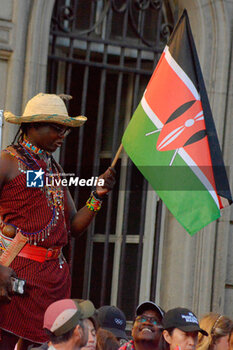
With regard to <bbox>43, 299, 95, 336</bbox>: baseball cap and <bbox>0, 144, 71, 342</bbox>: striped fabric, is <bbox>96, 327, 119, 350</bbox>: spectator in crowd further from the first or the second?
<bbox>43, 299, 95, 336</bbox>: baseball cap

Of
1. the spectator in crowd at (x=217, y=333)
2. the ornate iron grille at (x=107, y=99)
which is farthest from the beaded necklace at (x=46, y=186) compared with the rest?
the ornate iron grille at (x=107, y=99)

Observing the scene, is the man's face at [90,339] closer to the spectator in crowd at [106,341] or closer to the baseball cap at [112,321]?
the spectator in crowd at [106,341]

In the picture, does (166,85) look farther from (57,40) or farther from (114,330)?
(57,40)

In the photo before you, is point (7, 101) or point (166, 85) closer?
point (166, 85)

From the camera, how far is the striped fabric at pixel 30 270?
515 cm

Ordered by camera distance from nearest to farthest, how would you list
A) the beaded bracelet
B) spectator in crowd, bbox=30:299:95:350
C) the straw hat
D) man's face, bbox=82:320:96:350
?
1. spectator in crowd, bbox=30:299:95:350
2. man's face, bbox=82:320:96:350
3. the straw hat
4. the beaded bracelet

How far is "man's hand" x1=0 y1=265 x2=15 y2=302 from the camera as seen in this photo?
4.96 meters

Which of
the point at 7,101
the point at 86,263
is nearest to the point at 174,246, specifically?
the point at 86,263

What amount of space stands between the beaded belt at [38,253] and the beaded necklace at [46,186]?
0.13 feet

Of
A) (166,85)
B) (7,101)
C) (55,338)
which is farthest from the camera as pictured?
(7,101)

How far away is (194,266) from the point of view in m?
9.03

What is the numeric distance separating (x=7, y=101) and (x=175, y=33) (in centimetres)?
259

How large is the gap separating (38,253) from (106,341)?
87 centimetres

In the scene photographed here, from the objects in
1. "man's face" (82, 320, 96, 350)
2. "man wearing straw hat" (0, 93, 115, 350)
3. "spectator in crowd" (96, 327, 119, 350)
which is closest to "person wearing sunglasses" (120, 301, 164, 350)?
"spectator in crowd" (96, 327, 119, 350)
